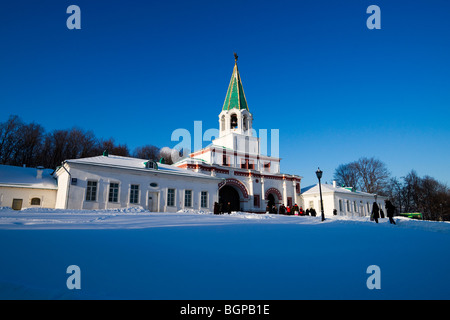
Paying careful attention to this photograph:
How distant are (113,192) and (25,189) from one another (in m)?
7.49

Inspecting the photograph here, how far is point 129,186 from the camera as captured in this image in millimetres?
22984

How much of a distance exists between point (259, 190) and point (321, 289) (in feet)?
101

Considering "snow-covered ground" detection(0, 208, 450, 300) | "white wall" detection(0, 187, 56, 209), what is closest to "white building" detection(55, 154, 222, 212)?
"white wall" detection(0, 187, 56, 209)

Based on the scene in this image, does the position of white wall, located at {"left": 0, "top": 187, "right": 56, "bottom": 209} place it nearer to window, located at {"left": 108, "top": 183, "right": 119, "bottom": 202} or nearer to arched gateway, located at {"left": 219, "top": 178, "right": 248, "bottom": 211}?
window, located at {"left": 108, "top": 183, "right": 119, "bottom": 202}

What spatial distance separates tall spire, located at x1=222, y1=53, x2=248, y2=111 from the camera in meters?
37.4

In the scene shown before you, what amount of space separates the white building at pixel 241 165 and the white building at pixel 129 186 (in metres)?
5.08

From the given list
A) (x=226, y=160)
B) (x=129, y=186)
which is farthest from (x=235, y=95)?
(x=129, y=186)

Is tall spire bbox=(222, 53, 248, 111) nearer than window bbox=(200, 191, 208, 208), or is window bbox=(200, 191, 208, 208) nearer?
window bbox=(200, 191, 208, 208)

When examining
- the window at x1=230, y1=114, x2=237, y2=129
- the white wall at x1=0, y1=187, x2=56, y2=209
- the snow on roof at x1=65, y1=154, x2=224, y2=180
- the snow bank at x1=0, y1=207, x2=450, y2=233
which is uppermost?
the window at x1=230, y1=114, x2=237, y2=129

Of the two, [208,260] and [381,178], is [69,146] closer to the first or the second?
[208,260]

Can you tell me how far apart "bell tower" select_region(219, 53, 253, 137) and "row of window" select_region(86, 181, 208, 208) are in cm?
1349

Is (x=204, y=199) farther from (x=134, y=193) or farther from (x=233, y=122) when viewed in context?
(x=233, y=122)
